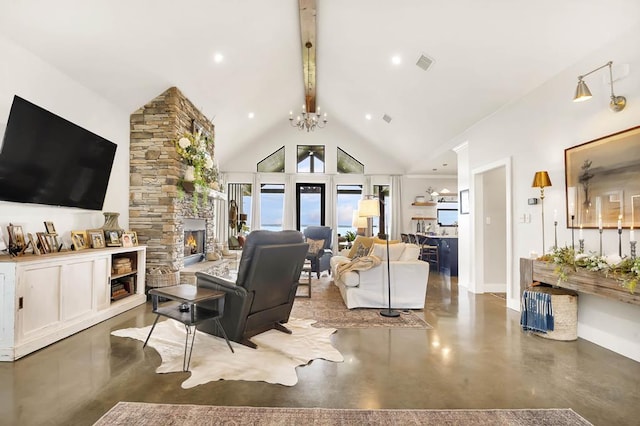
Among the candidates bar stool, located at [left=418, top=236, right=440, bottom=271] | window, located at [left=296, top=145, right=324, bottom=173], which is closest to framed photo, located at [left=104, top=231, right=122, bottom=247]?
bar stool, located at [left=418, top=236, right=440, bottom=271]

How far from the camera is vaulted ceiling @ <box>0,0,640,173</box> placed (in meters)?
3.12

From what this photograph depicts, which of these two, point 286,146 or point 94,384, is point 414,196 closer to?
point 286,146

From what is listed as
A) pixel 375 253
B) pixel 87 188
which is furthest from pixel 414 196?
pixel 87 188

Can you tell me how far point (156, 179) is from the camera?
16.0 feet

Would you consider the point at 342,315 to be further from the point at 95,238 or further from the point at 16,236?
the point at 16,236

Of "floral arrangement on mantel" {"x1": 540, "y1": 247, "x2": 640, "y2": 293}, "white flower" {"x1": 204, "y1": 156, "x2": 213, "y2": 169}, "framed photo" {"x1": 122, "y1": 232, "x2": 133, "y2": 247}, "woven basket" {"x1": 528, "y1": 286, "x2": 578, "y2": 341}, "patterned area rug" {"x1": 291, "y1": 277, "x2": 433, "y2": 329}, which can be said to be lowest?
"patterned area rug" {"x1": 291, "y1": 277, "x2": 433, "y2": 329}

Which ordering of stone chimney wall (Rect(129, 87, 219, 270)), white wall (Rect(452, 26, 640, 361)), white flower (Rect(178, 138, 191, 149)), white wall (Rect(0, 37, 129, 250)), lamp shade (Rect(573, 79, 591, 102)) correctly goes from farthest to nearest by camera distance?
white flower (Rect(178, 138, 191, 149)) < stone chimney wall (Rect(129, 87, 219, 270)) < white wall (Rect(0, 37, 129, 250)) < lamp shade (Rect(573, 79, 591, 102)) < white wall (Rect(452, 26, 640, 361))

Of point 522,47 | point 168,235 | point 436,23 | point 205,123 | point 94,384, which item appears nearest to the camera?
point 94,384

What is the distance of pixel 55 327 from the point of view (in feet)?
9.97

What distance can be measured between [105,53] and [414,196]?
26.3 feet

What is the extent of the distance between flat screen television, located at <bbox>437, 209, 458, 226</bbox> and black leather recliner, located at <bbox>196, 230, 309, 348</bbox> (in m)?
7.39

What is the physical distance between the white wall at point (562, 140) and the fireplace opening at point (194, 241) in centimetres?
490

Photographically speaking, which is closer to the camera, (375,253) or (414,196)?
(375,253)

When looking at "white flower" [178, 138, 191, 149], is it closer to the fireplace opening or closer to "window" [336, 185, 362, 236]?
the fireplace opening
